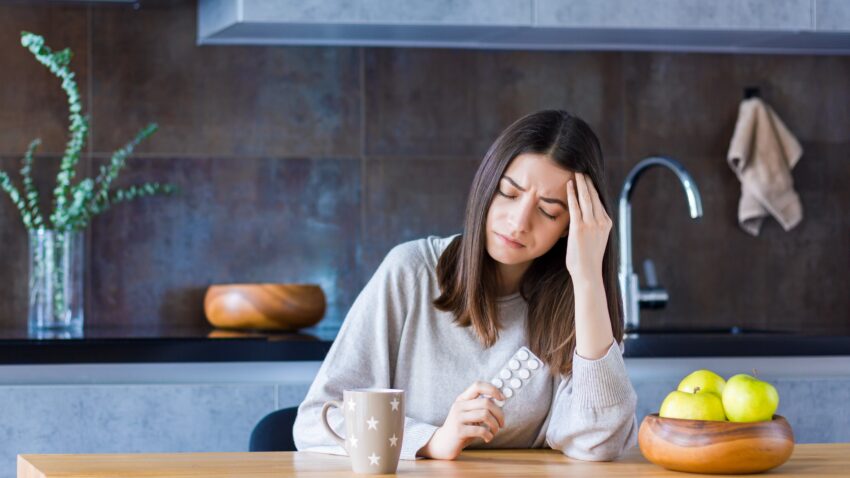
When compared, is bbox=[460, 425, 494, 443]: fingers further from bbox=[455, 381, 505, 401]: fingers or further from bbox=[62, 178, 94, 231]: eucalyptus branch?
bbox=[62, 178, 94, 231]: eucalyptus branch

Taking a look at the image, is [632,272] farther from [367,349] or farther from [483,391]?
[483,391]

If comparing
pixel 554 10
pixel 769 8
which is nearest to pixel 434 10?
pixel 554 10

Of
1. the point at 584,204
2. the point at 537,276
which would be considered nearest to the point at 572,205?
the point at 584,204

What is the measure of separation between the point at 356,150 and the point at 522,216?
4.84ft

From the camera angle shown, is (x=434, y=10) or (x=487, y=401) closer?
(x=487, y=401)

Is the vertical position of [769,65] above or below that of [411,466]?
above

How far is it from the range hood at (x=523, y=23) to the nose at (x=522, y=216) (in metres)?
1.16

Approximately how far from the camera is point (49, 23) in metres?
3.09

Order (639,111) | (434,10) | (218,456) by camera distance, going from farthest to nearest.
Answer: (639,111) → (434,10) → (218,456)

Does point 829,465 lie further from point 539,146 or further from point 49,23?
point 49,23

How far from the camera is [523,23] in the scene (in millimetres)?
2883

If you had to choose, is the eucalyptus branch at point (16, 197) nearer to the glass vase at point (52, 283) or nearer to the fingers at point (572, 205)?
the glass vase at point (52, 283)

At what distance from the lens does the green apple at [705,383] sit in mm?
1497

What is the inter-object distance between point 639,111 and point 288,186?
3.39 feet
